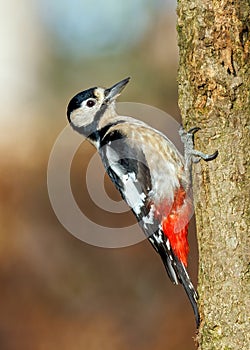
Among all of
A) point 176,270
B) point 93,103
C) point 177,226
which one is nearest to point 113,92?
point 93,103

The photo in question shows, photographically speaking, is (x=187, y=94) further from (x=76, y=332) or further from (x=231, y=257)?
(x=76, y=332)

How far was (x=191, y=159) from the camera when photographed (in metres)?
2.94

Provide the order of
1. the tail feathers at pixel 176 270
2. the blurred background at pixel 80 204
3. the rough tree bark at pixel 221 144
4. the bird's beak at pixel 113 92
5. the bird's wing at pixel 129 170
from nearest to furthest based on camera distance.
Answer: the rough tree bark at pixel 221 144 < the tail feathers at pixel 176 270 < the bird's wing at pixel 129 170 < the bird's beak at pixel 113 92 < the blurred background at pixel 80 204

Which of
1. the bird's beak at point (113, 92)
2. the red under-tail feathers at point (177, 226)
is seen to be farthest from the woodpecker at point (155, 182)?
the bird's beak at point (113, 92)

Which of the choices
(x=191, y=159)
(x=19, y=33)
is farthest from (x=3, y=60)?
(x=191, y=159)

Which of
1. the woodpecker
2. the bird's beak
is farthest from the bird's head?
the woodpecker

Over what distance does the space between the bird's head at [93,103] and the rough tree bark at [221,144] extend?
850 mm

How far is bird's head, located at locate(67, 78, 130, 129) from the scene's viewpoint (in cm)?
363

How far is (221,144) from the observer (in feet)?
9.11

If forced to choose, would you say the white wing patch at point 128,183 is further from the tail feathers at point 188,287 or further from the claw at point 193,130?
the claw at point 193,130

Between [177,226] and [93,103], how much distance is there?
0.82 metres

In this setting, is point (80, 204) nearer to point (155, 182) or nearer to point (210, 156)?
point (155, 182)

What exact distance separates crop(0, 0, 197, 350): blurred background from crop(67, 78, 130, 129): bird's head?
3172 mm

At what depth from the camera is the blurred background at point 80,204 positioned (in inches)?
259
